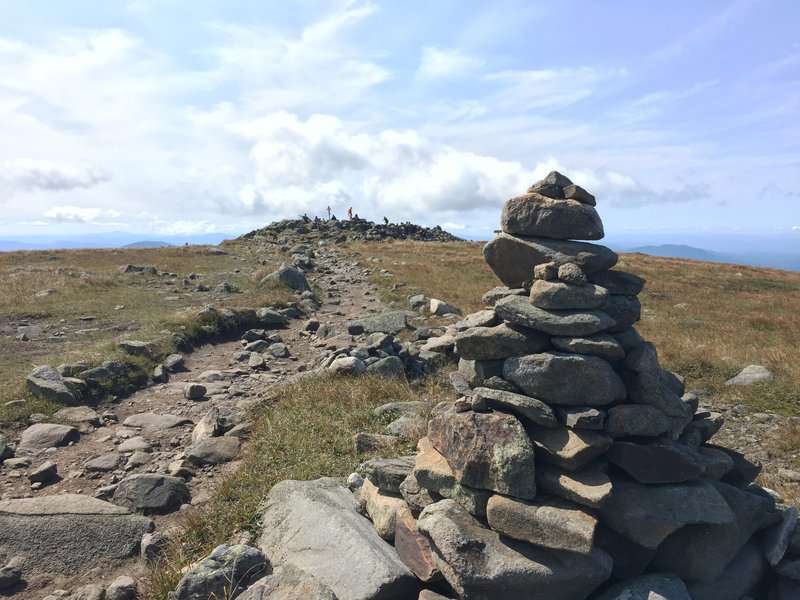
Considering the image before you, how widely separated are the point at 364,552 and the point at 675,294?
35399 millimetres

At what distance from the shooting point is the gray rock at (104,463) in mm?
10898

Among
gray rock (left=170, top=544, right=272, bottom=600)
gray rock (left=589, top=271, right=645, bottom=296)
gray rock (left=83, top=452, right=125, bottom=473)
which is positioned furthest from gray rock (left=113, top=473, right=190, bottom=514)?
gray rock (left=589, top=271, right=645, bottom=296)

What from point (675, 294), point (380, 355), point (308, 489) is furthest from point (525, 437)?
point (675, 294)

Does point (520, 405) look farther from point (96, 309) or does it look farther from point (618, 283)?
point (96, 309)

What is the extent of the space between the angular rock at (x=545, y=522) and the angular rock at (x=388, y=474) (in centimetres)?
175

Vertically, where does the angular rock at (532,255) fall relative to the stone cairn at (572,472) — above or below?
above

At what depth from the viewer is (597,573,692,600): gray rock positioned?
5.88m

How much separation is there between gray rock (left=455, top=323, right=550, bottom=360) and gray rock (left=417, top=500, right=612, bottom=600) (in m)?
2.36

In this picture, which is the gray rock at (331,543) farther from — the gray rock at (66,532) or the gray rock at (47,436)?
the gray rock at (47,436)

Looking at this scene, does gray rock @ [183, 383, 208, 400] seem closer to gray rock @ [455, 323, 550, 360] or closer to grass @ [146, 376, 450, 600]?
grass @ [146, 376, 450, 600]

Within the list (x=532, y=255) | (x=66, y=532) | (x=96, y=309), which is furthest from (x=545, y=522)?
(x=96, y=309)

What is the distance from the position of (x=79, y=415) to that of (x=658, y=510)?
516 inches

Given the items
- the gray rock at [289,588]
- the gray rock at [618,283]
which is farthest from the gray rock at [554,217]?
the gray rock at [289,588]

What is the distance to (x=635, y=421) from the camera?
22.3 feet
